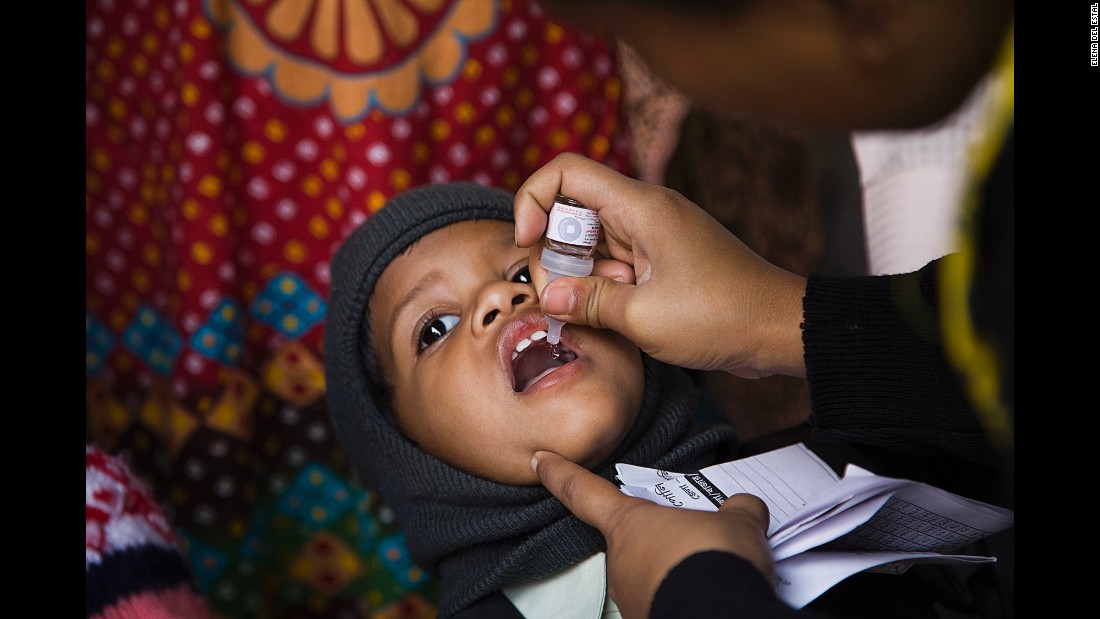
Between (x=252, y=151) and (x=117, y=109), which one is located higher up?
(x=117, y=109)

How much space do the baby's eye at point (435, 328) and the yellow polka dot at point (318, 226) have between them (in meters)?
0.53

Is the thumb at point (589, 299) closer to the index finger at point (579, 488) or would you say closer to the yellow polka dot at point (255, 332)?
the index finger at point (579, 488)

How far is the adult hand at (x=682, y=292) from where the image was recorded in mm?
1005

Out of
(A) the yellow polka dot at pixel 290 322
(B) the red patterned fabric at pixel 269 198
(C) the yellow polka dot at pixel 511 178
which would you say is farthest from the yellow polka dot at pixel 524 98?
(A) the yellow polka dot at pixel 290 322

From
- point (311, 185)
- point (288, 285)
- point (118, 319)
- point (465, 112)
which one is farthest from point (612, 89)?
point (118, 319)

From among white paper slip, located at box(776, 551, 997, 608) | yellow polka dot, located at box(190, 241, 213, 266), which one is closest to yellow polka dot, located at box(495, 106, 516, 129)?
yellow polka dot, located at box(190, 241, 213, 266)

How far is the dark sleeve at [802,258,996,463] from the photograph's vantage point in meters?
0.93

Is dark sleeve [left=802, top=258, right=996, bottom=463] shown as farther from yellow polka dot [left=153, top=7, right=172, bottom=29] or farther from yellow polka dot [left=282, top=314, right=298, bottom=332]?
yellow polka dot [left=153, top=7, right=172, bottom=29]

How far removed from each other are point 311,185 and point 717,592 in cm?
122

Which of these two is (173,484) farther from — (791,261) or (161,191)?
(791,261)

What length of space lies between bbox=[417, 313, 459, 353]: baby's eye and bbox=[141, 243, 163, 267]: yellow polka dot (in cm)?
73

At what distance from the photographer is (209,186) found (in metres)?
1.58

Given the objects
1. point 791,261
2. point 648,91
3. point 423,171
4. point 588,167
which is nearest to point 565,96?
point 648,91

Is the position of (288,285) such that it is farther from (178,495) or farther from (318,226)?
(178,495)
